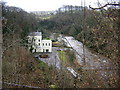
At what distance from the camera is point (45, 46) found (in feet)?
42.6

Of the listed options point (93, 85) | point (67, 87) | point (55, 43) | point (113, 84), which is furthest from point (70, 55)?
point (55, 43)

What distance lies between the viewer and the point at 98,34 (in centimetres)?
204

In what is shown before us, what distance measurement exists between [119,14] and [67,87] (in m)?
1.75

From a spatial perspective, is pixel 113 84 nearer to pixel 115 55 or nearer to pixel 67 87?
pixel 115 55

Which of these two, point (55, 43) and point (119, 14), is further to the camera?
point (55, 43)

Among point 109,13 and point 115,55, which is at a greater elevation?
point 109,13

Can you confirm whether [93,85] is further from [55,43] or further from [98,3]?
[55,43]

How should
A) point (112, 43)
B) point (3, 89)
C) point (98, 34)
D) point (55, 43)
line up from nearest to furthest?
point (112, 43) < point (98, 34) < point (3, 89) < point (55, 43)

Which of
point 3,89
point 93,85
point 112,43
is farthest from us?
point 3,89

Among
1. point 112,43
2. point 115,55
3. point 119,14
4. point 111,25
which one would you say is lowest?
point 115,55

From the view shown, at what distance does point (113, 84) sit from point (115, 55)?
16.7 inches

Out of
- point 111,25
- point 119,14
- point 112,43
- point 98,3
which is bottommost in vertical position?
point 112,43

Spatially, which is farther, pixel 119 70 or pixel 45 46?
pixel 45 46

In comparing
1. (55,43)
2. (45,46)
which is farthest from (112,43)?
(55,43)
